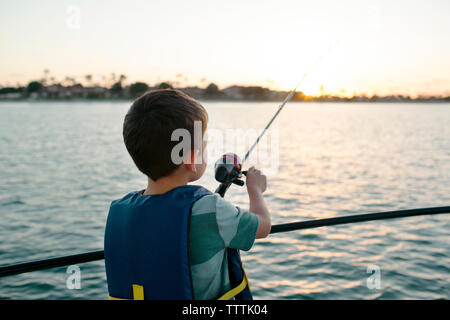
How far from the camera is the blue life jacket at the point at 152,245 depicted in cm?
151

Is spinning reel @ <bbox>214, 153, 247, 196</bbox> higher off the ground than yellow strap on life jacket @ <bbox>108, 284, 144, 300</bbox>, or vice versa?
spinning reel @ <bbox>214, 153, 247, 196</bbox>

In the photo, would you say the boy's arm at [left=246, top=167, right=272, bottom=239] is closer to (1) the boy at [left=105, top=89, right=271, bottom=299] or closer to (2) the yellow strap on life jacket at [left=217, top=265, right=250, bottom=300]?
(1) the boy at [left=105, top=89, right=271, bottom=299]

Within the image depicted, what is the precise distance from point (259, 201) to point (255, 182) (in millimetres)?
99

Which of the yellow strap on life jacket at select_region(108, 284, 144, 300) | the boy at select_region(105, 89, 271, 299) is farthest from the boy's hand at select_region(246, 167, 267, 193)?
the yellow strap on life jacket at select_region(108, 284, 144, 300)

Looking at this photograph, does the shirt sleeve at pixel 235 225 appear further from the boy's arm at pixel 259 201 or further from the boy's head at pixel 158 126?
the boy's head at pixel 158 126

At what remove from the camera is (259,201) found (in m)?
1.76

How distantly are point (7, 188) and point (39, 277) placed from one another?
30.6 feet

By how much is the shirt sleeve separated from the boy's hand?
0.65 feet

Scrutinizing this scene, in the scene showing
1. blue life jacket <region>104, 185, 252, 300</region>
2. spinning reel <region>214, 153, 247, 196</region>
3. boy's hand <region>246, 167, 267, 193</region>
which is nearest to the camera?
blue life jacket <region>104, 185, 252, 300</region>

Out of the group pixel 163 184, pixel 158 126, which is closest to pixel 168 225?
pixel 163 184

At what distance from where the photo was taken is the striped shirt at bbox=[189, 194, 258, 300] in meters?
1.54

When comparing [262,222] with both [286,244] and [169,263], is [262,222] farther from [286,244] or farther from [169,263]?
[286,244]
